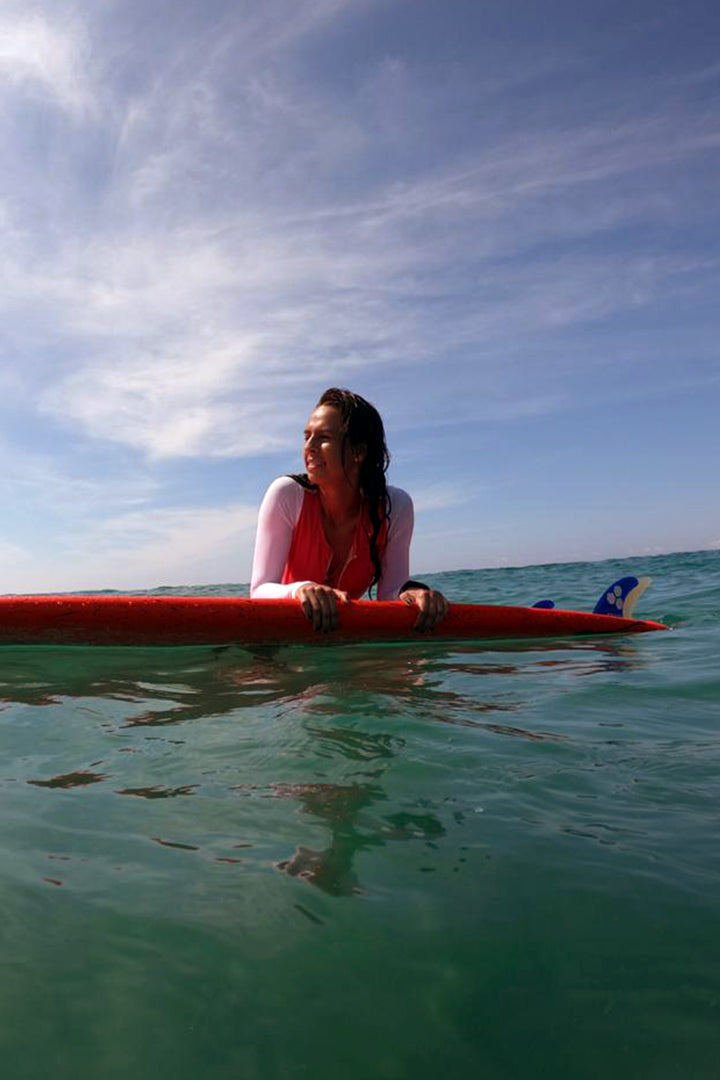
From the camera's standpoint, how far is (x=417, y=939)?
4.00ft

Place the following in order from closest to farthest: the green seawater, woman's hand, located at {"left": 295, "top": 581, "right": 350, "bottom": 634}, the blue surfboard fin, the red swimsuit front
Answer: the green seawater < woman's hand, located at {"left": 295, "top": 581, "right": 350, "bottom": 634} < the red swimsuit front < the blue surfboard fin

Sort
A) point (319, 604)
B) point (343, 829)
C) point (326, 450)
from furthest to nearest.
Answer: point (326, 450) < point (319, 604) < point (343, 829)

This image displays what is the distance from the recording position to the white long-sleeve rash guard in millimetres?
4312

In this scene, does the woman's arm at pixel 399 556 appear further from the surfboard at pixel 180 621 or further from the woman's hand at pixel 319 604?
the woman's hand at pixel 319 604

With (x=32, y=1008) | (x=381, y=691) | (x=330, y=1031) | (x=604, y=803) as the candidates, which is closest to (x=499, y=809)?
(x=604, y=803)

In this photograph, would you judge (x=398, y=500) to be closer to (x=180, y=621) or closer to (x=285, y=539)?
(x=285, y=539)

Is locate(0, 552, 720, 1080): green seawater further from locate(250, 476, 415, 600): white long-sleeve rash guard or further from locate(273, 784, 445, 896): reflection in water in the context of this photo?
locate(250, 476, 415, 600): white long-sleeve rash guard

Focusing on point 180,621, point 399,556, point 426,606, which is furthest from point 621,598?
point 180,621

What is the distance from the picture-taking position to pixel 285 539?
14.5 ft

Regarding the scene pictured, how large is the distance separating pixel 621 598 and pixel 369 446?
2632mm

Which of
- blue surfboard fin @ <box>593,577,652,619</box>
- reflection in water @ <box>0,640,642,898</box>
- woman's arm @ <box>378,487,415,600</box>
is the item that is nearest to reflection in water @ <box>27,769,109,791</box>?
reflection in water @ <box>0,640,642,898</box>

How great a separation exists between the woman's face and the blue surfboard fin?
2.59 metres

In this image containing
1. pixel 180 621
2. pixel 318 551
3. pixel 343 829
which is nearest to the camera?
pixel 343 829

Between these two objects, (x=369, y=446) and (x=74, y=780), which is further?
(x=369, y=446)
